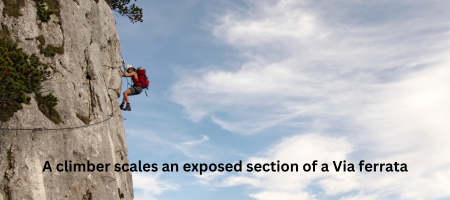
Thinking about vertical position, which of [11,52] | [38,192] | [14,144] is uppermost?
[11,52]

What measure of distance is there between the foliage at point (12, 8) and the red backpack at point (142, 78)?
8.05m

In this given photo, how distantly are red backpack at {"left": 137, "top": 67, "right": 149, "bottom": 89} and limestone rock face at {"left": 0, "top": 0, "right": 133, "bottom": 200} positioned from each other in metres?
1.35

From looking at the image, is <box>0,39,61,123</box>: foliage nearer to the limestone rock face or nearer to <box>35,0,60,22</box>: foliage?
the limestone rock face

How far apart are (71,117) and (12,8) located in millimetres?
5982

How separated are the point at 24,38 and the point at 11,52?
3.81 metres

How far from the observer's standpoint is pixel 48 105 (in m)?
17.0

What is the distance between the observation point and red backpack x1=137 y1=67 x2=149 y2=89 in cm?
2409

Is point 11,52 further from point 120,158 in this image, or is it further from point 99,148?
point 120,158

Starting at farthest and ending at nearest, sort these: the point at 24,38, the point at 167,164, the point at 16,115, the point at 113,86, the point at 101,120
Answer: the point at 113,86 → the point at 167,164 → the point at 101,120 → the point at 24,38 → the point at 16,115

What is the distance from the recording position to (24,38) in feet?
58.2

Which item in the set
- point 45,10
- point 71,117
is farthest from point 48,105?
point 45,10

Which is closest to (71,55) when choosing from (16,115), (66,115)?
(66,115)

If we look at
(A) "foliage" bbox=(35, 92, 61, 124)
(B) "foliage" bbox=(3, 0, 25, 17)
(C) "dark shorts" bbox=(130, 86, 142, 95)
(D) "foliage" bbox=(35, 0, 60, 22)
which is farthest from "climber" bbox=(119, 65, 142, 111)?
(B) "foliage" bbox=(3, 0, 25, 17)

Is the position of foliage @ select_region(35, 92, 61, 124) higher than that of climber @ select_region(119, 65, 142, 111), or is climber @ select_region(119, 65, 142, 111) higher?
climber @ select_region(119, 65, 142, 111)
